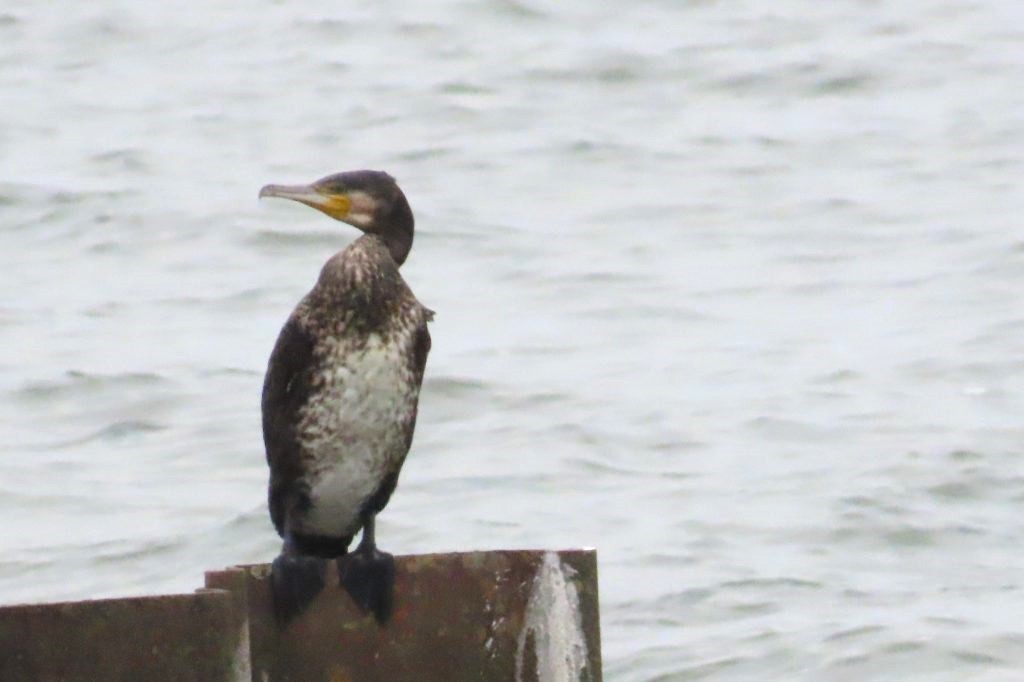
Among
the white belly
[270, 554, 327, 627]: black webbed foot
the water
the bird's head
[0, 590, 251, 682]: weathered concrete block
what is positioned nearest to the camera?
[0, 590, 251, 682]: weathered concrete block

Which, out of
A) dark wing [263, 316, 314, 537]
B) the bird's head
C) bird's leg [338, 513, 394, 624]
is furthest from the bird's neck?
bird's leg [338, 513, 394, 624]

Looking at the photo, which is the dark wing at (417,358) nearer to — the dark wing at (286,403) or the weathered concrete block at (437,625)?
the dark wing at (286,403)

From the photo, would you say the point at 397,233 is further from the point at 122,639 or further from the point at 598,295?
the point at 598,295

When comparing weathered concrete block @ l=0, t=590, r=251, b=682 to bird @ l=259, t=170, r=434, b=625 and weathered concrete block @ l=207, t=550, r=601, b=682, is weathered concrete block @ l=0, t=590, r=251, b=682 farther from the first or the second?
bird @ l=259, t=170, r=434, b=625

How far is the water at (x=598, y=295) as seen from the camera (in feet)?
35.6

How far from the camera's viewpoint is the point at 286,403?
5.50m

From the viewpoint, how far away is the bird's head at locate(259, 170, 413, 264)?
5588 mm

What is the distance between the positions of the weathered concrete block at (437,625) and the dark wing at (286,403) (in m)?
0.53

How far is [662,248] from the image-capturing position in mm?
16062

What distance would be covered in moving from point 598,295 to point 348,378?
32.1ft

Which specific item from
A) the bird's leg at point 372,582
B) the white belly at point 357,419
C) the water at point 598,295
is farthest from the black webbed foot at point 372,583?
the water at point 598,295

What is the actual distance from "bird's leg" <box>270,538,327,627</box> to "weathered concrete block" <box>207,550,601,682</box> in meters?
0.02

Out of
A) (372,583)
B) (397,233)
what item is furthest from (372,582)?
(397,233)

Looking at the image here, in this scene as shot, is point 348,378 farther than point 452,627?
Yes
